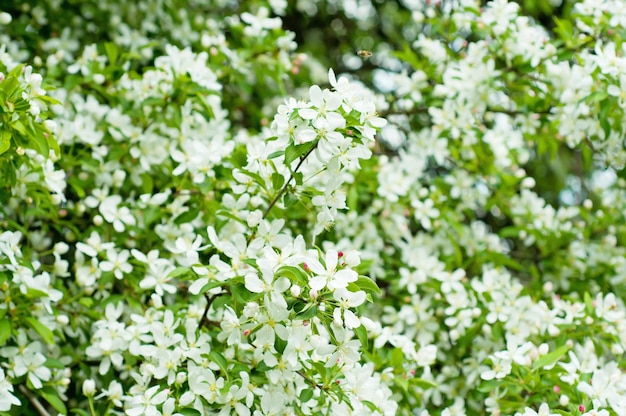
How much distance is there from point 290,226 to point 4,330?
43.6 inches

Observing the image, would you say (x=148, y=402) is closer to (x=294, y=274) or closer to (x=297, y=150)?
(x=294, y=274)

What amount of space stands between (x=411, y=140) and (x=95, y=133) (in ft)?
4.61

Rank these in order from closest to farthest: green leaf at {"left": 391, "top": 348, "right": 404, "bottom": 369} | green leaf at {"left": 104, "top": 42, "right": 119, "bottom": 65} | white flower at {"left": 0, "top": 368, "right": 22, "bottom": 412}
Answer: white flower at {"left": 0, "top": 368, "right": 22, "bottom": 412} → green leaf at {"left": 391, "top": 348, "right": 404, "bottom": 369} → green leaf at {"left": 104, "top": 42, "right": 119, "bottom": 65}

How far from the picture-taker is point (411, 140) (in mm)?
3461

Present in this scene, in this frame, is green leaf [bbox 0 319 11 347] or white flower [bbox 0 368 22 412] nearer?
white flower [bbox 0 368 22 412]

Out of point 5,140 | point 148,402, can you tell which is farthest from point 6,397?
point 5,140

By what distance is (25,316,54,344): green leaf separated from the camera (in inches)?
92.0

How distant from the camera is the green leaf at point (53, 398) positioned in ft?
7.70

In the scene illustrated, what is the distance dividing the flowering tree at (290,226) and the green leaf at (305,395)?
0.7 inches

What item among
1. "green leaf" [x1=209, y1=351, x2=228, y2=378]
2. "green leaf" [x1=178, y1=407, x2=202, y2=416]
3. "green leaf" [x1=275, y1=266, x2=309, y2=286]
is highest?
"green leaf" [x1=275, y1=266, x2=309, y2=286]

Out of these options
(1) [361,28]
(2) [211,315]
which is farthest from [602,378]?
(1) [361,28]

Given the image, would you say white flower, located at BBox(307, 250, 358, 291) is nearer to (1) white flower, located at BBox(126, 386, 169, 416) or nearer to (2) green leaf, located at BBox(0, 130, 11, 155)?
(1) white flower, located at BBox(126, 386, 169, 416)

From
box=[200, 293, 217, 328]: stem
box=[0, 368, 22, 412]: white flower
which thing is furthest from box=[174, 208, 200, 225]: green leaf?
box=[0, 368, 22, 412]: white flower

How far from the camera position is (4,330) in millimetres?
2295
